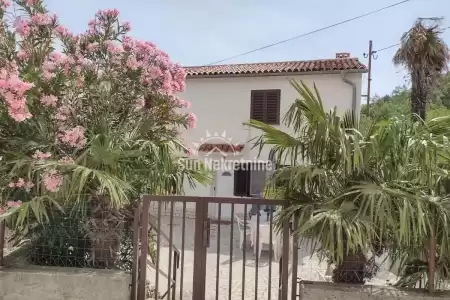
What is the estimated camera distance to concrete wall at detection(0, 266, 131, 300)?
3984mm

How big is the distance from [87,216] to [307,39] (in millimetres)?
14180

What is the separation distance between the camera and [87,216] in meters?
4.30

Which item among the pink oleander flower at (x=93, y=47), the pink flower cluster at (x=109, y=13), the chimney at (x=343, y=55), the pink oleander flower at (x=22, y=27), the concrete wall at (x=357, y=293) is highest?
the chimney at (x=343, y=55)

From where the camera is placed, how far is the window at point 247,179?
52.1 ft

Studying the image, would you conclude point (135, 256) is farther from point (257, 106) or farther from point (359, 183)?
point (257, 106)

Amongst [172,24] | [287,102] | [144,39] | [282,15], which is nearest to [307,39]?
[287,102]

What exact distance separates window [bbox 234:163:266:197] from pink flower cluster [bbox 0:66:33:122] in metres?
12.5

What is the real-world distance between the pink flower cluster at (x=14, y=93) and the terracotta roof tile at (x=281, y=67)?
11.0 m

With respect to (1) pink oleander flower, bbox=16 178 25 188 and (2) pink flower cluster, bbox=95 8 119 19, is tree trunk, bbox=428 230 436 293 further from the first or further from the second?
(2) pink flower cluster, bbox=95 8 119 19

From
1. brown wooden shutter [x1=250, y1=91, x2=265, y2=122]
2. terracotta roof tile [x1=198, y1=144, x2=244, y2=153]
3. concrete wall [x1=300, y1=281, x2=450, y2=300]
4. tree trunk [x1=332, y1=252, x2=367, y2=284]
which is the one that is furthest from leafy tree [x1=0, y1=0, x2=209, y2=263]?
terracotta roof tile [x1=198, y1=144, x2=244, y2=153]

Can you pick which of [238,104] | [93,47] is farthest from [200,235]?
[238,104]

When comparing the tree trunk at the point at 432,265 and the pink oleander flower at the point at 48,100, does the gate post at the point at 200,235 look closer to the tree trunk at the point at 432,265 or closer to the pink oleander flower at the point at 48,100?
the pink oleander flower at the point at 48,100

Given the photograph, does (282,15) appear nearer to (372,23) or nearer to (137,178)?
(372,23)

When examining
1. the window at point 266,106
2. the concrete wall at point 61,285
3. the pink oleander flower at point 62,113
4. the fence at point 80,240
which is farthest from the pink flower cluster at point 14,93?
the window at point 266,106
